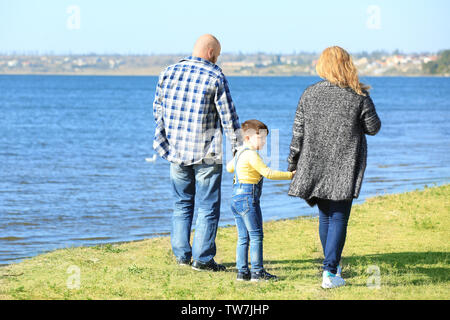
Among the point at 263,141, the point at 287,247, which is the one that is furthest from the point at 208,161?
the point at 287,247

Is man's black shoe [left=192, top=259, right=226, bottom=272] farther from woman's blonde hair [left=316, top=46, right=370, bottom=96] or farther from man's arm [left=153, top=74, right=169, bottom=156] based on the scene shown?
woman's blonde hair [left=316, top=46, right=370, bottom=96]

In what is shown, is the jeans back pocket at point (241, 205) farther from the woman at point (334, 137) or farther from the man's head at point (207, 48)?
the man's head at point (207, 48)

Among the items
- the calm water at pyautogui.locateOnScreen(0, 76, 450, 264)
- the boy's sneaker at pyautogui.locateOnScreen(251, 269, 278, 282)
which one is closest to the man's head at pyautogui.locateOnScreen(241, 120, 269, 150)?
the boy's sneaker at pyautogui.locateOnScreen(251, 269, 278, 282)

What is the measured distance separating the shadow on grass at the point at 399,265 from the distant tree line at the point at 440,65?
180m

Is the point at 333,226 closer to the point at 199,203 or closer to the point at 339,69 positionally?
the point at 339,69

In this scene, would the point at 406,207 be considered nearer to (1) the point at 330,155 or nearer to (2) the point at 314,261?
(2) the point at 314,261

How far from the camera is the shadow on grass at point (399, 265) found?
18.5 feet

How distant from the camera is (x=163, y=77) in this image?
576 centimetres

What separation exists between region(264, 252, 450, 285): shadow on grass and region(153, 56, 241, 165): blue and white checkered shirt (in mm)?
1415

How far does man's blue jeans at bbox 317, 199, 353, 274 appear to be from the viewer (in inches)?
197

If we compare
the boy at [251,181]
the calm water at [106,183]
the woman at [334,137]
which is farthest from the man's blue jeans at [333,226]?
the calm water at [106,183]

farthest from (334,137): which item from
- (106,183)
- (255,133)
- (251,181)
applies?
(106,183)

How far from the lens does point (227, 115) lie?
214 inches

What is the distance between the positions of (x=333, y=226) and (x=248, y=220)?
698 mm
